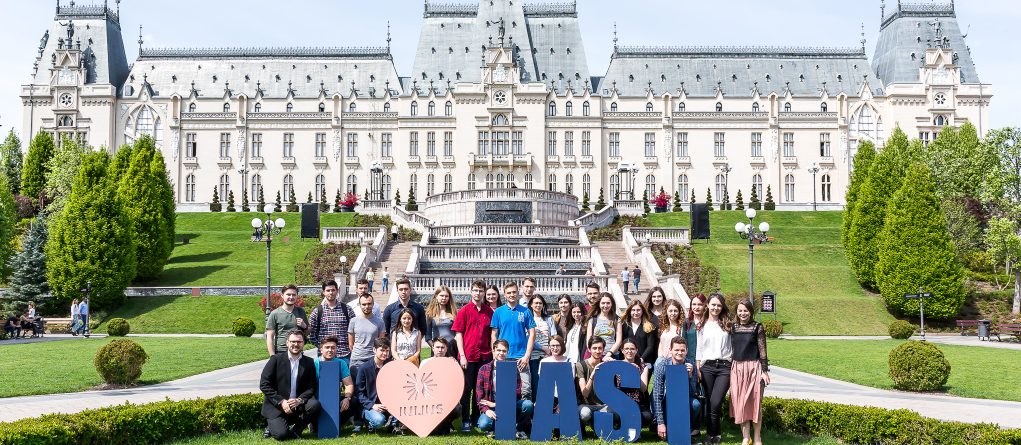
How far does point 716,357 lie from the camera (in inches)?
531

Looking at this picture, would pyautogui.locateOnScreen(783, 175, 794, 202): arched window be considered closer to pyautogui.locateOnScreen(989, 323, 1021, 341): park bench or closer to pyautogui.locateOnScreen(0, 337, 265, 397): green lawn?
pyautogui.locateOnScreen(989, 323, 1021, 341): park bench

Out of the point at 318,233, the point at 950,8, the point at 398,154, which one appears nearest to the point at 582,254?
the point at 318,233

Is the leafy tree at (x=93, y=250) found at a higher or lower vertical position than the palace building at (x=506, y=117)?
lower

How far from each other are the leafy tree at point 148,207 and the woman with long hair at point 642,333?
37187mm

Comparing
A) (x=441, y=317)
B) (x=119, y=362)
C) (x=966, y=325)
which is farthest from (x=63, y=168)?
(x=441, y=317)

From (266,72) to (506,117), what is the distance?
25241 millimetres

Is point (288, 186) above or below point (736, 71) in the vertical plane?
below

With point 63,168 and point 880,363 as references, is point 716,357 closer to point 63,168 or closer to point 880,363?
point 880,363

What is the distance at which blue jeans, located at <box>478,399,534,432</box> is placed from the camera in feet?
45.0

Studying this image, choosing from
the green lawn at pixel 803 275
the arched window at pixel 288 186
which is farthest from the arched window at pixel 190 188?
the green lawn at pixel 803 275

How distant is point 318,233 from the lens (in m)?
53.3

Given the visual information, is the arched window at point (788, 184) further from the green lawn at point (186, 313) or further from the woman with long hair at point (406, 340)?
the woman with long hair at point (406, 340)

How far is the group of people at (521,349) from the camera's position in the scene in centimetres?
1336

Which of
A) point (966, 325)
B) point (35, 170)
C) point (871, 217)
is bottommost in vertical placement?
point (966, 325)
